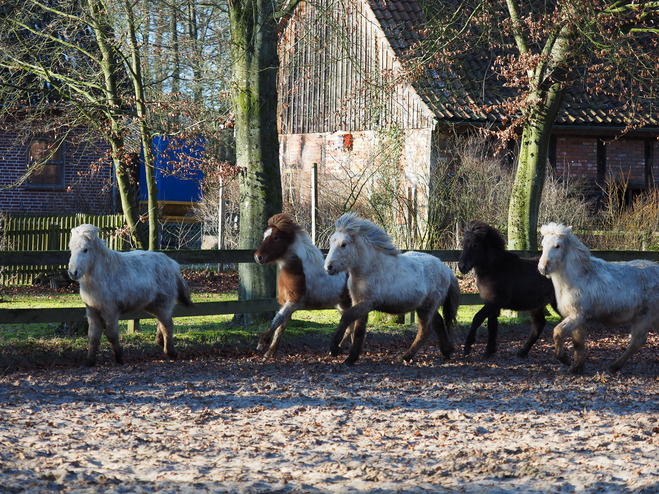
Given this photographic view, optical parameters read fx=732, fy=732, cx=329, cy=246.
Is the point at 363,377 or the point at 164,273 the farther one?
the point at 164,273

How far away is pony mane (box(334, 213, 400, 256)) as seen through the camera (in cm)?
848

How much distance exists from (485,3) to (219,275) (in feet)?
29.6

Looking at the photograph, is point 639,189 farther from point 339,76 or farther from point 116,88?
point 116,88

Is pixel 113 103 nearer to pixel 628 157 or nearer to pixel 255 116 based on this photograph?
pixel 255 116

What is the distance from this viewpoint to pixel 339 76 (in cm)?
2483

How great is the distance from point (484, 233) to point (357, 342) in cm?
232

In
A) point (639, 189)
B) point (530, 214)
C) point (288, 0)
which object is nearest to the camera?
point (288, 0)

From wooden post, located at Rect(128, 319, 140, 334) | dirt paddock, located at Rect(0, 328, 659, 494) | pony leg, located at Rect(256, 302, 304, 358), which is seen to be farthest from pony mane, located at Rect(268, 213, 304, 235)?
wooden post, located at Rect(128, 319, 140, 334)

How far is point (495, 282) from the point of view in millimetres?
9438

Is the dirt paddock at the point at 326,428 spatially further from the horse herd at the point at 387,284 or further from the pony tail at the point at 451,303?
the pony tail at the point at 451,303

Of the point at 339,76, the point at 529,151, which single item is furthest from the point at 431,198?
the point at 339,76

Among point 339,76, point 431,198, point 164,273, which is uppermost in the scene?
point 339,76

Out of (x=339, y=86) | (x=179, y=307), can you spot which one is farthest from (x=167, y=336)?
(x=339, y=86)

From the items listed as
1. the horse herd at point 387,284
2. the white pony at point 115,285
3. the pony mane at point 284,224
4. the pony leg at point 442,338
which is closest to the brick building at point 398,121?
the horse herd at point 387,284
